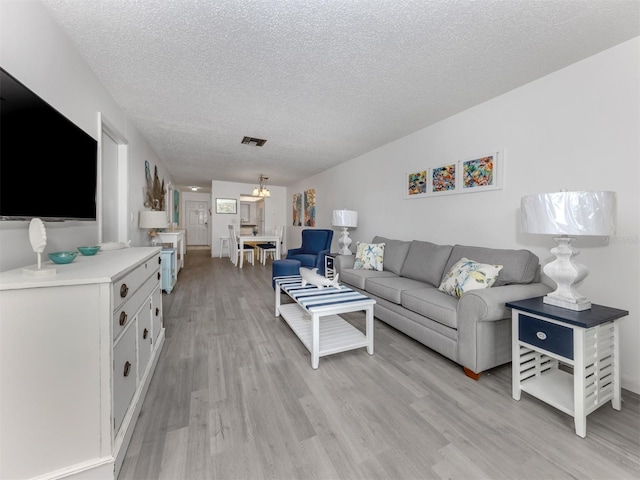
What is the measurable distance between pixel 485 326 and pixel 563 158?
1480 mm

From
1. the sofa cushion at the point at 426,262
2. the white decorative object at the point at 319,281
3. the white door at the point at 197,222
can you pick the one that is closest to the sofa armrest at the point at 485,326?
the sofa cushion at the point at 426,262

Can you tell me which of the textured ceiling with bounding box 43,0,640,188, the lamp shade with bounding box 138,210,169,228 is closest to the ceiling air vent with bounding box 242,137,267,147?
the textured ceiling with bounding box 43,0,640,188

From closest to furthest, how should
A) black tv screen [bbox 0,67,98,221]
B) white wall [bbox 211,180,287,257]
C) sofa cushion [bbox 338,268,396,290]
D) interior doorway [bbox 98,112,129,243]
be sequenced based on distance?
black tv screen [bbox 0,67,98,221], interior doorway [bbox 98,112,129,243], sofa cushion [bbox 338,268,396,290], white wall [bbox 211,180,287,257]

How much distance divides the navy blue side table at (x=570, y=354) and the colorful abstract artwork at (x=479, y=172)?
52.3 inches

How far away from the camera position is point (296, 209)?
7.49 meters

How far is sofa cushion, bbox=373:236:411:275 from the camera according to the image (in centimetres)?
329

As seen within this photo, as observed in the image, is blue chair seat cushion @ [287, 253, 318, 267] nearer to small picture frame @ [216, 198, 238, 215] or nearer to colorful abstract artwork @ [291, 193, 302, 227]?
colorful abstract artwork @ [291, 193, 302, 227]

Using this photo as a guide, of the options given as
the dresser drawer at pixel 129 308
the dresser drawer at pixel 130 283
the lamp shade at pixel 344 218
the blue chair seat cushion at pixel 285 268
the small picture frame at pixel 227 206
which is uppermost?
the small picture frame at pixel 227 206

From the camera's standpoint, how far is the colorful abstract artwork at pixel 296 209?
7.24 m

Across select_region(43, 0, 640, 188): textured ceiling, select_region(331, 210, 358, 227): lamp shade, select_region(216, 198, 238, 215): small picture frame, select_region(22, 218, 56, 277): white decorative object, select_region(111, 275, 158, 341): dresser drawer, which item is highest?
select_region(43, 0, 640, 188): textured ceiling

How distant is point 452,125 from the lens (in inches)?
117

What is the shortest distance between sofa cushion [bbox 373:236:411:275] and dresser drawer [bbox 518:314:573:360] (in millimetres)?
1669

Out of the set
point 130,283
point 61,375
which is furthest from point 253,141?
point 61,375

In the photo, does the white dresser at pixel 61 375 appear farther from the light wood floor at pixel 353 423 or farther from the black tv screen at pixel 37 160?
the black tv screen at pixel 37 160
